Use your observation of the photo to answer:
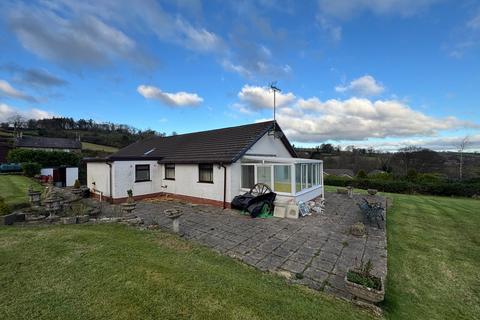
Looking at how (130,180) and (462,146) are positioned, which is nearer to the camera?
(130,180)

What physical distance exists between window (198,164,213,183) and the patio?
2268mm

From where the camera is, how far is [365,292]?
3.78 metres

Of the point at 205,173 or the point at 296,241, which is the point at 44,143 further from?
the point at 296,241

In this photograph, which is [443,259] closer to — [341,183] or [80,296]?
[80,296]

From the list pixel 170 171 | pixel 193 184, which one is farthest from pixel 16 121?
pixel 193 184

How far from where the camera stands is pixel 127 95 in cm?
1852

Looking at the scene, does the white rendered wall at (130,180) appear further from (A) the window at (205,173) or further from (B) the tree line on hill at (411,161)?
(B) the tree line on hill at (411,161)

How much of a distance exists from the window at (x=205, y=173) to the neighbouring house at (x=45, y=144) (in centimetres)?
4442

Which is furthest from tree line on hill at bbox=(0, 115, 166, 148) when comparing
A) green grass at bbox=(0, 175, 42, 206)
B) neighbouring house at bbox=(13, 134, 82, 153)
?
green grass at bbox=(0, 175, 42, 206)

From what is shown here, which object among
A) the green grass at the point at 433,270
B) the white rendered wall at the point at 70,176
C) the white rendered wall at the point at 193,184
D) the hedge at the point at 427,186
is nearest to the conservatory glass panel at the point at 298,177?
the white rendered wall at the point at 193,184

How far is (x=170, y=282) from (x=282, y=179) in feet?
28.4

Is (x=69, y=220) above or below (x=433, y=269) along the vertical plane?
above

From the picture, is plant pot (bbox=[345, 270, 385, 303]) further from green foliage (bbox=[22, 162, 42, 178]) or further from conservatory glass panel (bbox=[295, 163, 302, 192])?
green foliage (bbox=[22, 162, 42, 178])

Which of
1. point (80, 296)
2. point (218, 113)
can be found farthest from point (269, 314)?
point (218, 113)
